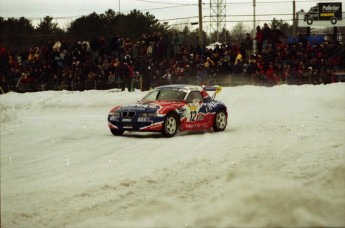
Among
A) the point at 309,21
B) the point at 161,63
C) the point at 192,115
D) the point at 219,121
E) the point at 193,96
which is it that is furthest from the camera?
the point at 309,21

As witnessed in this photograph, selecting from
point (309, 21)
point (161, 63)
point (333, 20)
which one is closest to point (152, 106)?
point (161, 63)

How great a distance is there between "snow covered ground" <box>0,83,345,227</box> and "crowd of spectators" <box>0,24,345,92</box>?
11146 millimetres

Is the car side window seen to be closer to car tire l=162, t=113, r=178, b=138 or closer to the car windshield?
the car windshield

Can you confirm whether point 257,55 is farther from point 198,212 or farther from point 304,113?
point 198,212

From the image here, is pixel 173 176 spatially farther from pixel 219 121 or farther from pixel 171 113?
pixel 219 121

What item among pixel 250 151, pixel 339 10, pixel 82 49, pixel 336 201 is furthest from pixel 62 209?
pixel 339 10

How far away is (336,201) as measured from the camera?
8867 millimetres

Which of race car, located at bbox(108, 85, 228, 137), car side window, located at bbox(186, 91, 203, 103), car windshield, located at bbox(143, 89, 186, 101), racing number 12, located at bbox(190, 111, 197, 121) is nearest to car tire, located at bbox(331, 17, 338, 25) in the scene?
race car, located at bbox(108, 85, 228, 137)

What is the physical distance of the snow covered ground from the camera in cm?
806

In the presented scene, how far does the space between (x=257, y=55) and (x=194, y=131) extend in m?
13.5

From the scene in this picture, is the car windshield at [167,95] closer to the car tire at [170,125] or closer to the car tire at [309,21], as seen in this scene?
the car tire at [170,125]

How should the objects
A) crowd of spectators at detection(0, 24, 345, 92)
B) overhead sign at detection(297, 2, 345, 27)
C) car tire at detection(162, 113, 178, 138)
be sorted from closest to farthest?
car tire at detection(162, 113, 178, 138) < crowd of spectators at detection(0, 24, 345, 92) < overhead sign at detection(297, 2, 345, 27)

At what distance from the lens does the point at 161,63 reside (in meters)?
32.5

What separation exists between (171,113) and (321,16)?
3224 cm
